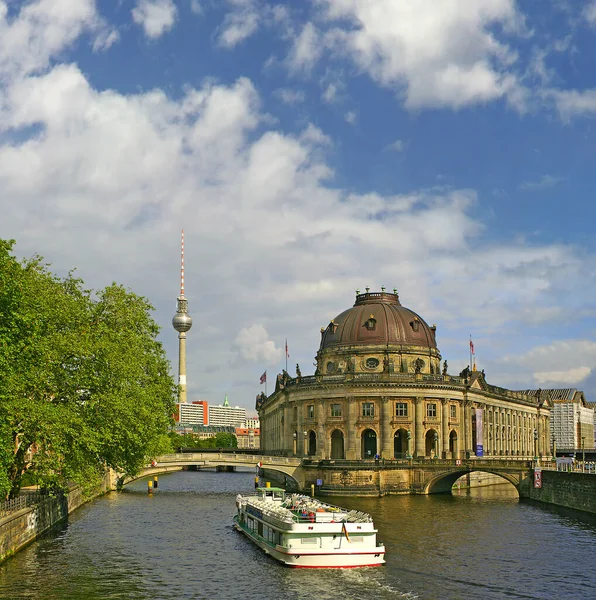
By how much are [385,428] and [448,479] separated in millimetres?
12153

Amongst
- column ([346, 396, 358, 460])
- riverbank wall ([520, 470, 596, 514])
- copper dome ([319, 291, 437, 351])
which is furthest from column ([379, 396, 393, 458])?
riverbank wall ([520, 470, 596, 514])

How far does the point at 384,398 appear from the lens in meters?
125

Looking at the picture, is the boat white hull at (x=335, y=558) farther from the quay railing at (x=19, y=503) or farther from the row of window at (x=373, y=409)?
the row of window at (x=373, y=409)

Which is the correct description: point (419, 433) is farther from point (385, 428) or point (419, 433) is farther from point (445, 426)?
point (445, 426)

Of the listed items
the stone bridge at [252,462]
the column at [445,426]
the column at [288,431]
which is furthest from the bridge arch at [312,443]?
the column at [445,426]

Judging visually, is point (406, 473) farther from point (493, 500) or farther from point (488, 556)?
point (488, 556)

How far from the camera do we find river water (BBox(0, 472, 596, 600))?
4884 cm

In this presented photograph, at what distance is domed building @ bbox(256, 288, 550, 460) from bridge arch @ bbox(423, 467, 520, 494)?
501 centimetres

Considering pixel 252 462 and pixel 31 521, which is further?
pixel 252 462

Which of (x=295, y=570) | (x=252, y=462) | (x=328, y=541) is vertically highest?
(x=252, y=462)

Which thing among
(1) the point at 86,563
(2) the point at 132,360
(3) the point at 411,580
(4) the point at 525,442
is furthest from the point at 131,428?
(4) the point at 525,442

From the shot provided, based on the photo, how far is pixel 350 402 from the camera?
4961 inches

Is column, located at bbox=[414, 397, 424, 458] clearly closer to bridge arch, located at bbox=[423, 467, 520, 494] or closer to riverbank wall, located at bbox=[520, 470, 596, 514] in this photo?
bridge arch, located at bbox=[423, 467, 520, 494]

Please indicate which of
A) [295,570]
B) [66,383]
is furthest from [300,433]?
[295,570]
